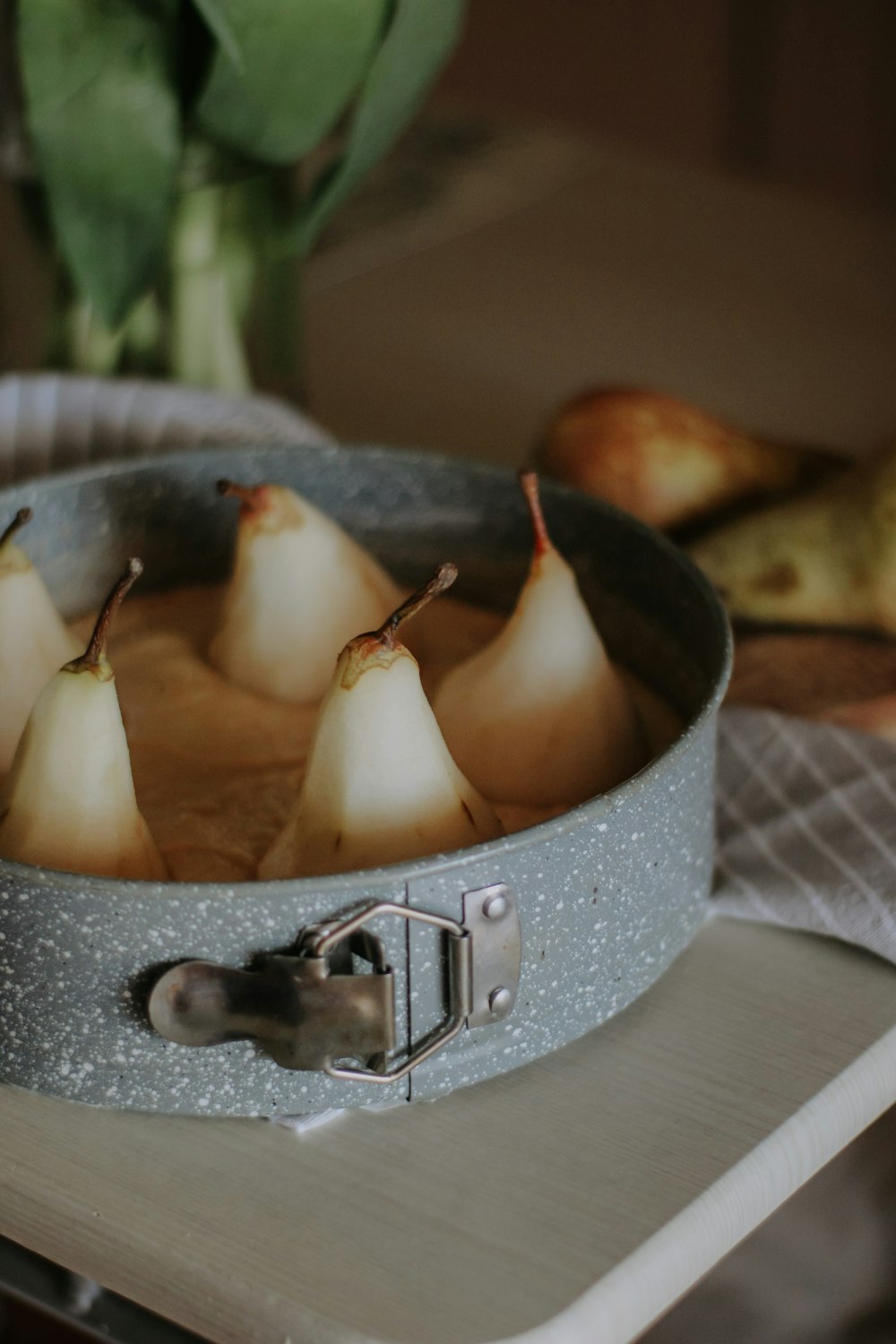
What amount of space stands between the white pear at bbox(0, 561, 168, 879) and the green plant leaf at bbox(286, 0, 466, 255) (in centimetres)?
28

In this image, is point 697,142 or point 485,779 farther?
point 697,142

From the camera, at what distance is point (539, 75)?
1762mm

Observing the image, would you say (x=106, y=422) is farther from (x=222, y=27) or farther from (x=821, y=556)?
(x=821, y=556)

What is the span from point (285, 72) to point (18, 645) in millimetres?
243

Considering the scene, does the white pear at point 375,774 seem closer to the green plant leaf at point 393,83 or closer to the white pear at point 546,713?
the white pear at point 546,713

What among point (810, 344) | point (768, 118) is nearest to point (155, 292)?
point (810, 344)

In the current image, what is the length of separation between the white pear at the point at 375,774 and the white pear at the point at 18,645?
0.30 feet

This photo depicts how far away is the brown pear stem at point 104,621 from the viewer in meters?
0.32

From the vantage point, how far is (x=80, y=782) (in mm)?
329

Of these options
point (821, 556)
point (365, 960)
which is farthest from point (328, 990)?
point (821, 556)

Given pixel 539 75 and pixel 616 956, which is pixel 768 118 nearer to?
pixel 539 75

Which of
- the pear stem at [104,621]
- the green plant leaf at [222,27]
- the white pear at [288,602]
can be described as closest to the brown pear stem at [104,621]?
the pear stem at [104,621]

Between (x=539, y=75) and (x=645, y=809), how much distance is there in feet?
5.24

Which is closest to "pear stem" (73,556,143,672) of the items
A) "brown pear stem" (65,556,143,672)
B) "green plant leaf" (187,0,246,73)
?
"brown pear stem" (65,556,143,672)
